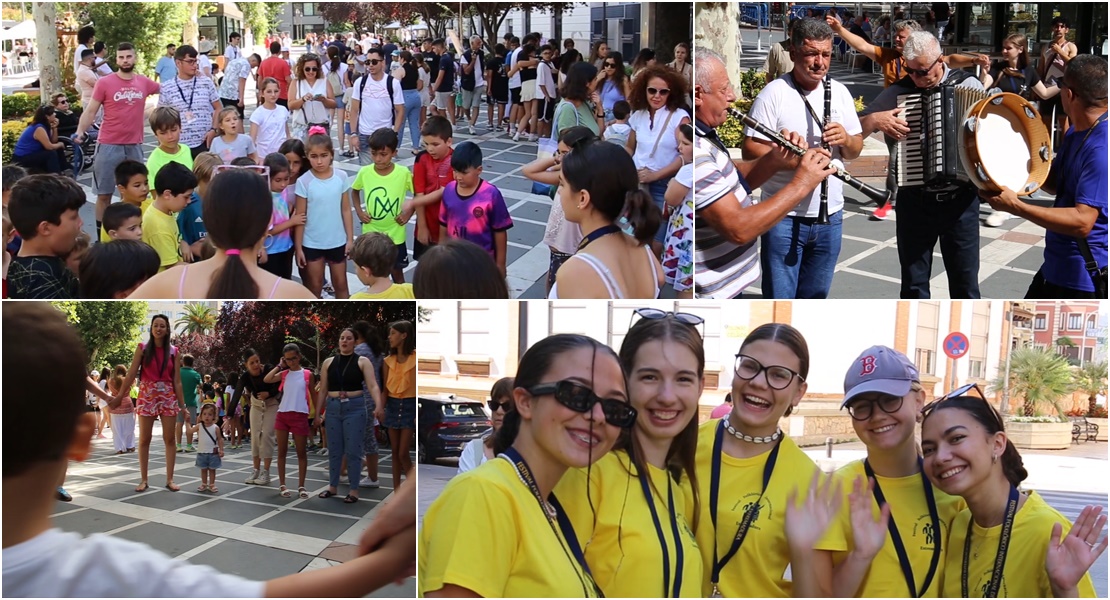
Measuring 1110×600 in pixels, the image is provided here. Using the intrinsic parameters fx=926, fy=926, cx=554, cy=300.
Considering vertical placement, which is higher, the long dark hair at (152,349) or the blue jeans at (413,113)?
the blue jeans at (413,113)

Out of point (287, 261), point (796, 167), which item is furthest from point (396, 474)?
point (287, 261)

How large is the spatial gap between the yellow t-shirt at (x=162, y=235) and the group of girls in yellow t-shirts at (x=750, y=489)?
240 cm

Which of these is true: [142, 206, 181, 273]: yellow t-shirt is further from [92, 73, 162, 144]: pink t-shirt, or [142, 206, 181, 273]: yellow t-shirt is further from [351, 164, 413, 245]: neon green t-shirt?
[92, 73, 162, 144]: pink t-shirt

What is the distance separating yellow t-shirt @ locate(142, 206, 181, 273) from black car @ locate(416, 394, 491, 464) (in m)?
2.00

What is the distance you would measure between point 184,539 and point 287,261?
2.63 metres

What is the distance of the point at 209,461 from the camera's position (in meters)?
2.86

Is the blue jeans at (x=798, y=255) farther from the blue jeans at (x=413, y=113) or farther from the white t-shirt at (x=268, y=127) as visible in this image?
the blue jeans at (x=413, y=113)

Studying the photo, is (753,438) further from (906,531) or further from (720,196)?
(720,196)

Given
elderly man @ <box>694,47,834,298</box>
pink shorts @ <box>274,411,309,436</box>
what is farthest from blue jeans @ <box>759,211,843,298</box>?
pink shorts @ <box>274,411,309,436</box>

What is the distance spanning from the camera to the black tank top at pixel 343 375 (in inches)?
113

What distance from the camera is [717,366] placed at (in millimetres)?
Result: 2762

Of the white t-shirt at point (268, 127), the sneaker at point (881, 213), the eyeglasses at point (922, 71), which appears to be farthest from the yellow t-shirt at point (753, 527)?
the white t-shirt at point (268, 127)

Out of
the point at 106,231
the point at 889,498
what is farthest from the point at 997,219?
the point at 106,231

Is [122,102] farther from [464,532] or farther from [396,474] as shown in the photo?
[464,532]
